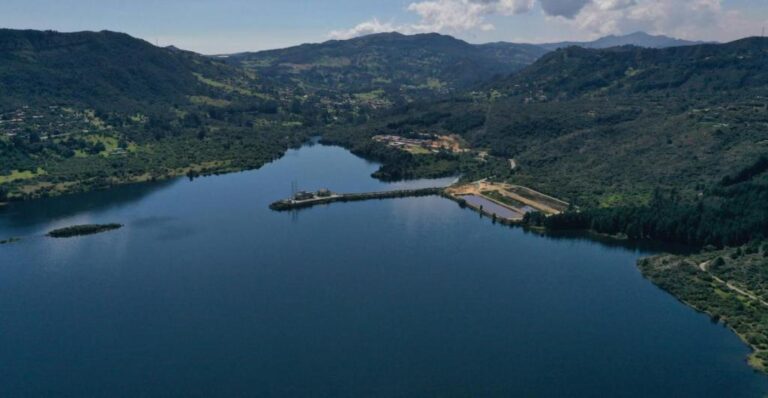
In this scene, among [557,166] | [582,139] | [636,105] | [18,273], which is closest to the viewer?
[18,273]

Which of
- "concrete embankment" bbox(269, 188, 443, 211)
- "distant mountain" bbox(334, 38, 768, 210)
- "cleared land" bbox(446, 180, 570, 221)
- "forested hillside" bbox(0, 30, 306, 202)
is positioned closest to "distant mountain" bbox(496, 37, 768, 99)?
"distant mountain" bbox(334, 38, 768, 210)

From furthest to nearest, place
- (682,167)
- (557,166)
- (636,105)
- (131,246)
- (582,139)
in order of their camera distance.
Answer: (636,105) → (582,139) → (557,166) → (682,167) → (131,246)

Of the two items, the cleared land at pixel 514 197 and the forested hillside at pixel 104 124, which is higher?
the forested hillside at pixel 104 124

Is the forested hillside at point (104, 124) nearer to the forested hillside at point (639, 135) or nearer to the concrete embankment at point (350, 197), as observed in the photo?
the forested hillside at point (639, 135)

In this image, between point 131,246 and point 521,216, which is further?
point 521,216

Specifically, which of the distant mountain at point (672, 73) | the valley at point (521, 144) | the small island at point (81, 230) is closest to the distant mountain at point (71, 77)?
the valley at point (521, 144)

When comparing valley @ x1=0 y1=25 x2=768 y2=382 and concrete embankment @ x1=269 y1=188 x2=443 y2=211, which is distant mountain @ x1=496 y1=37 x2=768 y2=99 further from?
concrete embankment @ x1=269 y1=188 x2=443 y2=211

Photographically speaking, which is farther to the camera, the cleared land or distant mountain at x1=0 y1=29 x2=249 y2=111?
distant mountain at x1=0 y1=29 x2=249 y2=111

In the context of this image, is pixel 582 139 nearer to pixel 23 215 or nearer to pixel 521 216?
pixel 521 216

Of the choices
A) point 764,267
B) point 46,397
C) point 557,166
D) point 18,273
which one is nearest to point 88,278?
point 18,273
